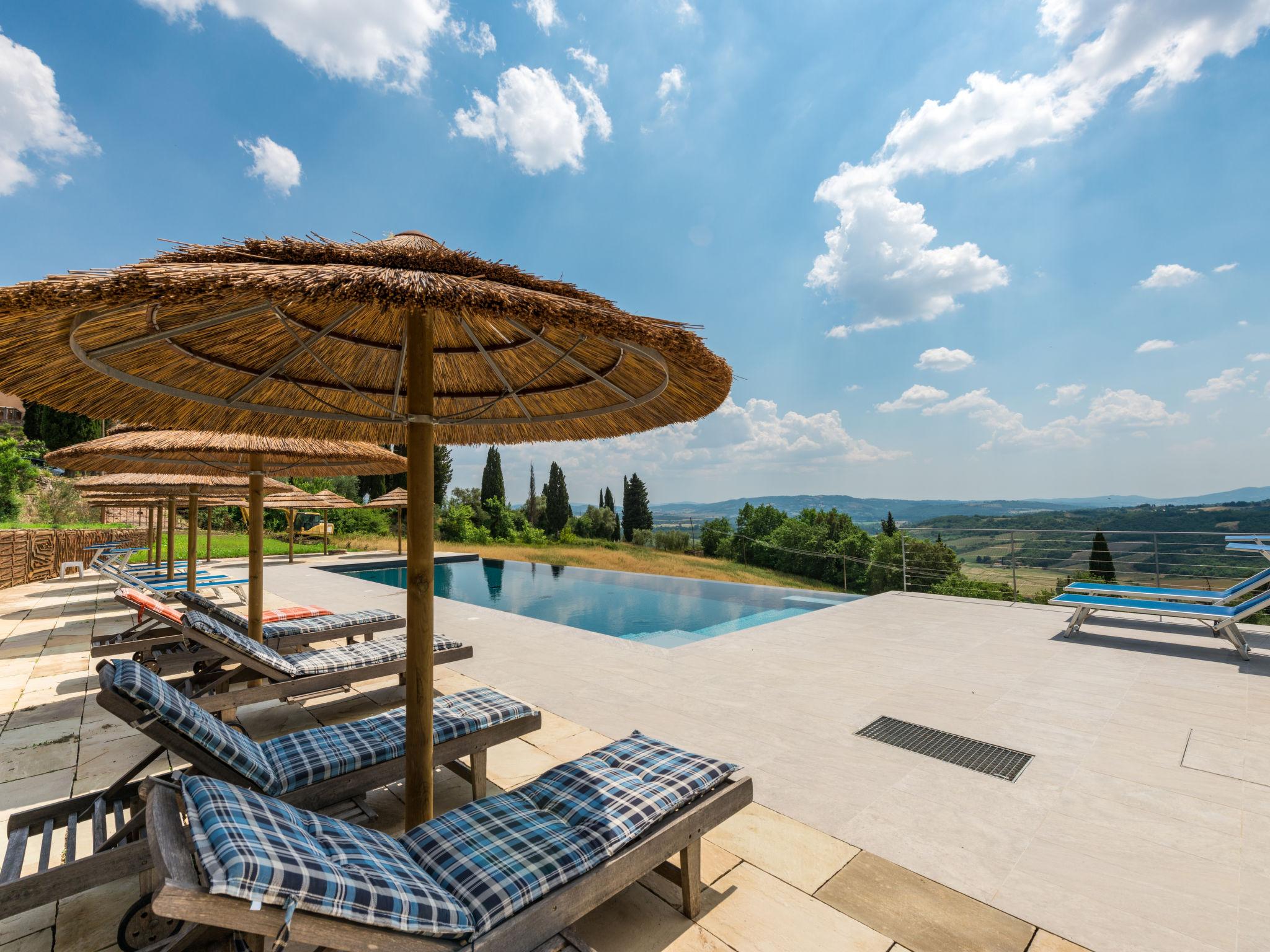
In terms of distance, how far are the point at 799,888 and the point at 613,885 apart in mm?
863

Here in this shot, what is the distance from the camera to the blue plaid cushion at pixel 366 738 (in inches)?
93.0

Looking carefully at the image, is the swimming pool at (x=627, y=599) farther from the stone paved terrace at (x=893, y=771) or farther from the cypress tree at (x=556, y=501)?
the cypress tree at (x=556, y=501)

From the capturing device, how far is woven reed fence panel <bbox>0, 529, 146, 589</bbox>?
10219 mm

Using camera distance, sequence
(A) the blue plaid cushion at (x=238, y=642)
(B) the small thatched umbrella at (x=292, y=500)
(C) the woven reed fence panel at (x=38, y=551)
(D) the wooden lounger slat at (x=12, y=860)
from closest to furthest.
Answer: (D) the wooden lounger slat at (x=12, y=860), (A) the blue plaid cushion at (x=238, y=642), (C) the woven reed fence panel at (x=38, y=551), (B) the small thatched umbrella at (x=292, y=500)

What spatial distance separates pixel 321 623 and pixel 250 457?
1.70m

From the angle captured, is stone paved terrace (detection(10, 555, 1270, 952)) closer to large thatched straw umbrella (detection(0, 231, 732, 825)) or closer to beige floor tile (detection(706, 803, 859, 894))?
beige floor tile (detection(706, 803, 859, 894))

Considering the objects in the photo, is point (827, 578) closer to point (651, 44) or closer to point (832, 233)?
point (832, 233)

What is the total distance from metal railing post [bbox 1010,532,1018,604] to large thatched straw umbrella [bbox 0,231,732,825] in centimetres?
741

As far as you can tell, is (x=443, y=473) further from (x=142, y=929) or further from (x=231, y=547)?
(x=142, y=929)

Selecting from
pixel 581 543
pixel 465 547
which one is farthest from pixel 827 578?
pixel 465 547

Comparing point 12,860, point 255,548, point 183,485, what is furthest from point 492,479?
point 12,860

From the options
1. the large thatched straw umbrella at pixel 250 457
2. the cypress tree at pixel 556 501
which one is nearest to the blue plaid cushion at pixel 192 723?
the large thatched straw umbrella at pixel 250 457

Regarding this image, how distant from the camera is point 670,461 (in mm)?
19047

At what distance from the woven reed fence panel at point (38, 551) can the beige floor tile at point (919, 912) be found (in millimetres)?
14234
